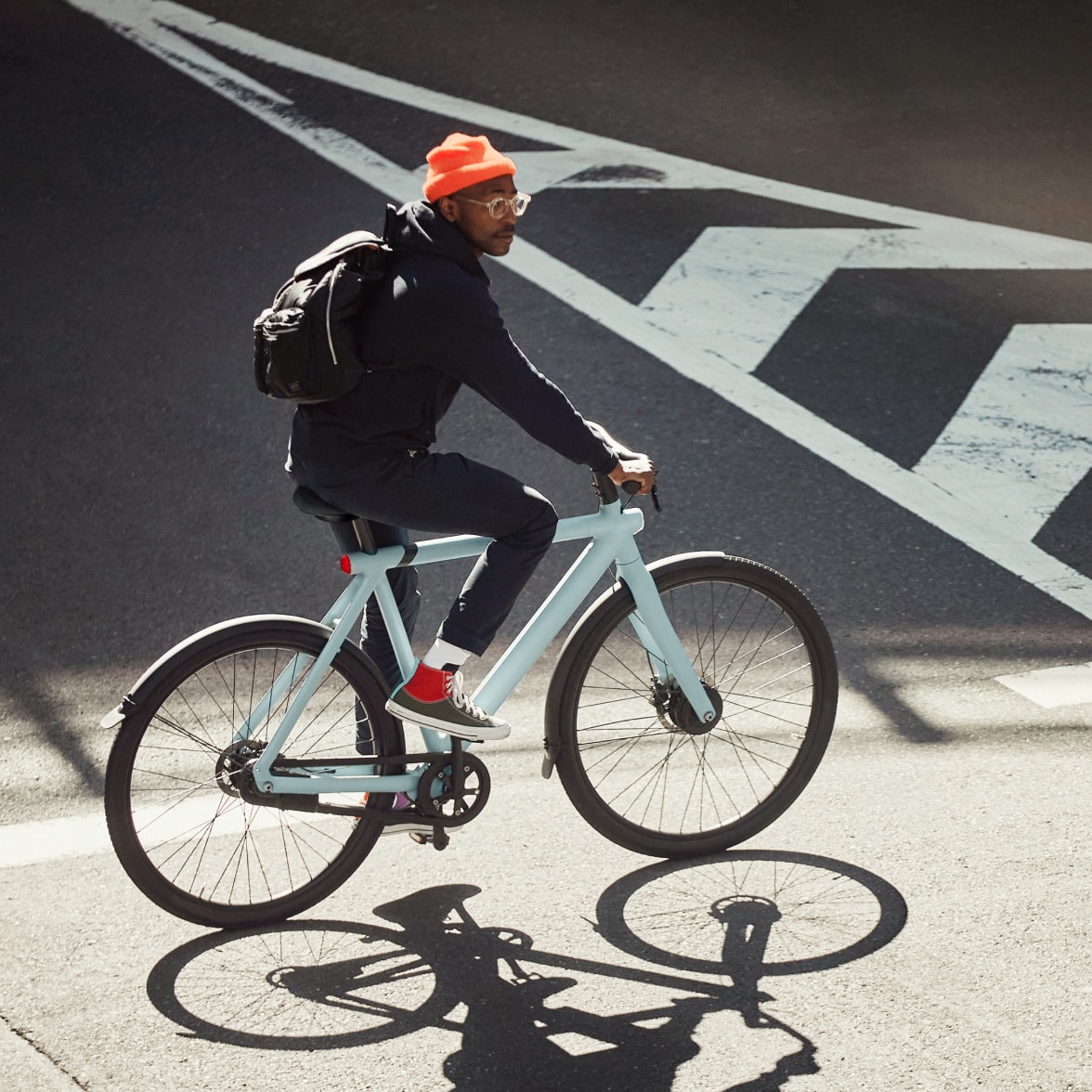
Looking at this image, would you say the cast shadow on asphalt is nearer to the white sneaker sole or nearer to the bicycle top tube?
the white sneaker sole

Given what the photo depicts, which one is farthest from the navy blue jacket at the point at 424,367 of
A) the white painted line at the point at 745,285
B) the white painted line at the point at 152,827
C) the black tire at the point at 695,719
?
the white painted line at the point at 745,285

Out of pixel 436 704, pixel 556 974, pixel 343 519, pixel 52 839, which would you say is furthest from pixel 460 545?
pixel 52 839

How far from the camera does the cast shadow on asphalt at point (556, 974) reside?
372cm

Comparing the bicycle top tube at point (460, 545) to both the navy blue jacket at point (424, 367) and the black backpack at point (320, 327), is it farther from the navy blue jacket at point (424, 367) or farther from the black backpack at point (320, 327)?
the black backpack at point (320, 327)

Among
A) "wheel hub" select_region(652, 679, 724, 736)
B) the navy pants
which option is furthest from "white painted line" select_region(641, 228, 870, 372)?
the navy pants

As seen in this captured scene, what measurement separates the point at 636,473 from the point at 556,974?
1.35 meters

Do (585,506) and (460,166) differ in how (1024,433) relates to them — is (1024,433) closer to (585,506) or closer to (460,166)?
(585,506)

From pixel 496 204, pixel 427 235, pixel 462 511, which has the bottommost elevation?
pixel 462 511

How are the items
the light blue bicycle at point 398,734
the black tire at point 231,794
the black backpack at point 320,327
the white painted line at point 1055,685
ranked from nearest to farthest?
the black backpack at point 320,327, the black tire at point 231,794, the light blue bicycle at point 398,734, the white painted line at point 1055,685

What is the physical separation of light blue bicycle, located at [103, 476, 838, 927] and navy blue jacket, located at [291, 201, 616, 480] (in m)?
0.24

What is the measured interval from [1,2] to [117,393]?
640 cm

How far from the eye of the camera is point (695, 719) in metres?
4.57

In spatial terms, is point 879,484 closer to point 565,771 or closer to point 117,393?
point 565,771

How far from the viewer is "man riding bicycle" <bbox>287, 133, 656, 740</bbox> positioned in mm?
3898
